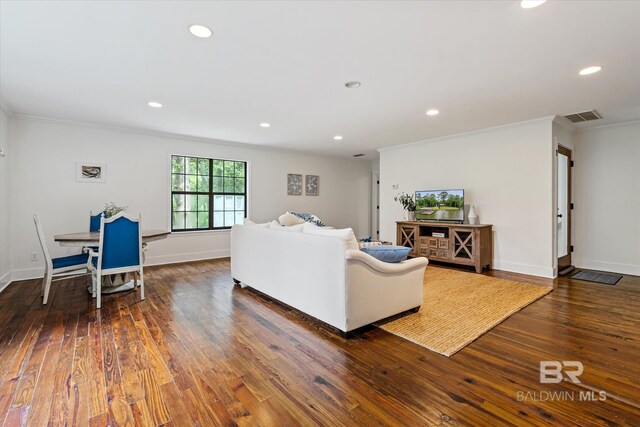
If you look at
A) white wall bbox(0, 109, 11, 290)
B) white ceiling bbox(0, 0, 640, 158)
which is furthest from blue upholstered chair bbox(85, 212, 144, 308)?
white wall bbox(0, 109, 11, 290)

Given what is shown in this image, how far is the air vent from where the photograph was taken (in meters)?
4.11

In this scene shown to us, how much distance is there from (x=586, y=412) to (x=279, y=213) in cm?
602

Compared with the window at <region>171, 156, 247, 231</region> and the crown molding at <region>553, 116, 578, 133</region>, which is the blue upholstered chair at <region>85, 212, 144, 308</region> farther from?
the crown molding at <region>553, 116, 578, 133</region>

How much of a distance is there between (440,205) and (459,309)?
9.08 ft

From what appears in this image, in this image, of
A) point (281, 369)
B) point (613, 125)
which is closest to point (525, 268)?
point (613, 125)

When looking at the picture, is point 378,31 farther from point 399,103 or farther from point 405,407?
point 405,407

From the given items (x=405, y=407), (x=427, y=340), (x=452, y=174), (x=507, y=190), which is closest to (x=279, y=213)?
(x=452, y=174)

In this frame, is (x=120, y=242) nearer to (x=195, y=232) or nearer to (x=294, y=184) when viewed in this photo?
(x=195, y=232)

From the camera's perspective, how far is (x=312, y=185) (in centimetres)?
759

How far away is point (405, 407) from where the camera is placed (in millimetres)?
1605

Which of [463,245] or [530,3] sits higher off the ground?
[530,3]

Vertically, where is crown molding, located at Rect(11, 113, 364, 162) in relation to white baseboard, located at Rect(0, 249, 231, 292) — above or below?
above

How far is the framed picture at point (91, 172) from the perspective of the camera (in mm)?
4699

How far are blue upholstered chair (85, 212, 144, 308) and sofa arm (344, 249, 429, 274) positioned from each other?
258cm
